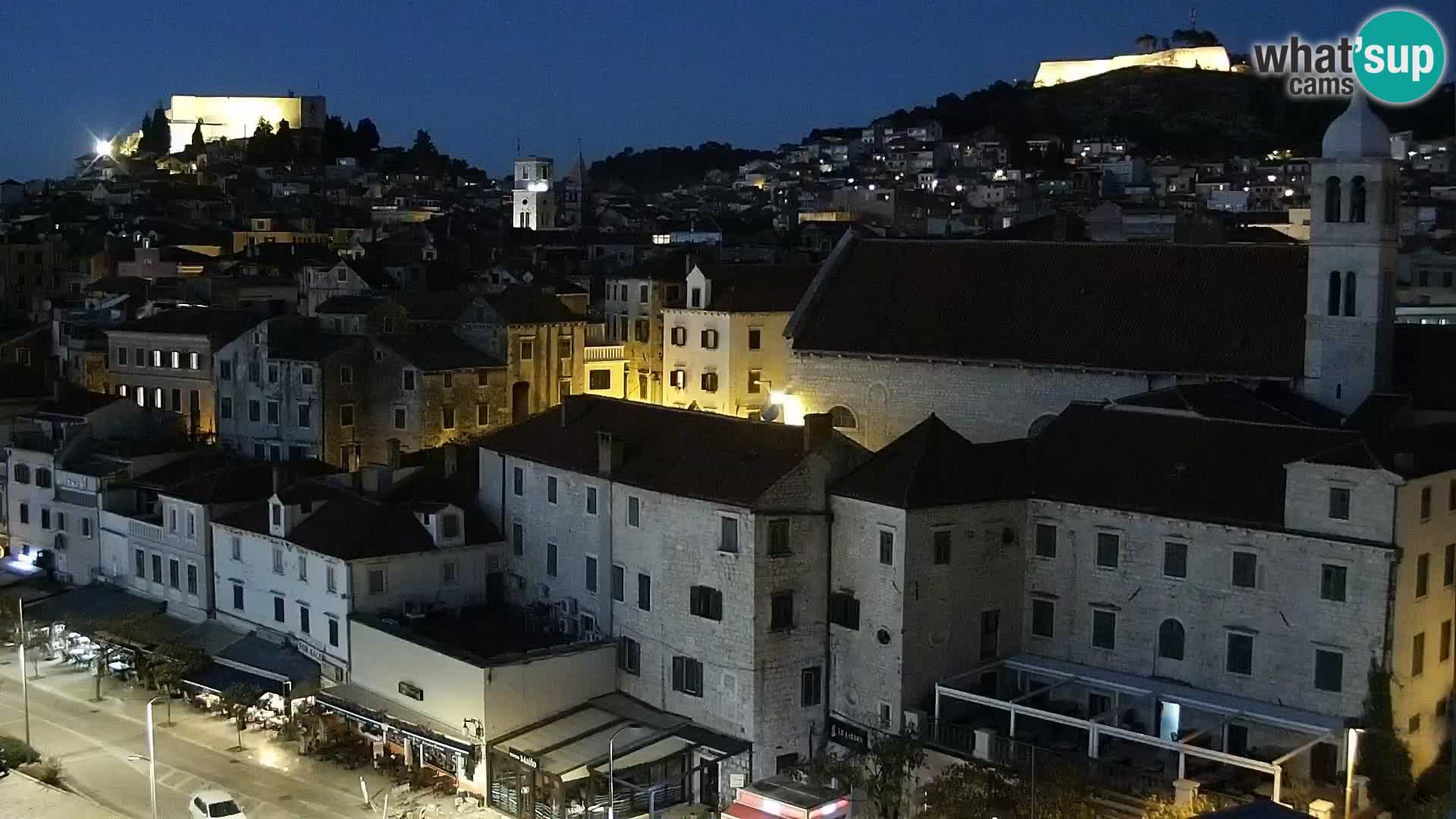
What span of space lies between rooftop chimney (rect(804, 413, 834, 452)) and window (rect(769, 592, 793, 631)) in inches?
143

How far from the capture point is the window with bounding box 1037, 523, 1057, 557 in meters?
43.3

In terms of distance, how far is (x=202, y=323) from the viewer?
70.6 meters

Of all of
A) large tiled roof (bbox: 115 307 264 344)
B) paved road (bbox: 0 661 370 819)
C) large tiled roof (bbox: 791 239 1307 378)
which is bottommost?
paved road (bbox: 0 661 370 819)

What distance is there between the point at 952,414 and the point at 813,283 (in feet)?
25.7

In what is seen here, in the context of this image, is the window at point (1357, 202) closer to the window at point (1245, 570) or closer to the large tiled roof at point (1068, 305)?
the large tiled roof at point (1068, 305)

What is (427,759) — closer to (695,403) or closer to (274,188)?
(695,403)

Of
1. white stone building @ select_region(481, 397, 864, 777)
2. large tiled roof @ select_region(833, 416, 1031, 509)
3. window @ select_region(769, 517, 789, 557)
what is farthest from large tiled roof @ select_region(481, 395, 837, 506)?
large tiled roof @ select_region(833, 416, 1031, 509)

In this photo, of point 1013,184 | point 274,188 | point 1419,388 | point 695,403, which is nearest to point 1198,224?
point 695,403

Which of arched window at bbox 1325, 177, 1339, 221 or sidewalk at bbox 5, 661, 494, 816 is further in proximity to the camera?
arched window at bbox 1325, 177, 1339, 221

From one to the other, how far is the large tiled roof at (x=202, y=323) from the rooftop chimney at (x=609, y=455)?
2509 centimetres

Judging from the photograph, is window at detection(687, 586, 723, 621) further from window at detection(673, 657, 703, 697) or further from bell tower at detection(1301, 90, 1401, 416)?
bell tower at detection(1301, 90, 1401, 416)

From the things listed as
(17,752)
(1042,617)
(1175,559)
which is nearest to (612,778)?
(1042,617)

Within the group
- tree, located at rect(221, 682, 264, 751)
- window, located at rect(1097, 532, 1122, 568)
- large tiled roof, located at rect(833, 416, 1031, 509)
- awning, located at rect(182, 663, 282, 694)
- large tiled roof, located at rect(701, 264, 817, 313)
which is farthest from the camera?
large tiled roof, located at rect(701, 264, 817, 313)

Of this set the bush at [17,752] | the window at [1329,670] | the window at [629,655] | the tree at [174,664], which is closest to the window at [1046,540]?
the window at [1329,670]
